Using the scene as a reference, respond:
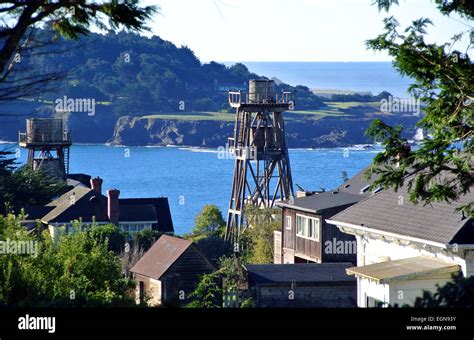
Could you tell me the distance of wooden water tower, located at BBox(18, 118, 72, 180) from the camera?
76688 mm

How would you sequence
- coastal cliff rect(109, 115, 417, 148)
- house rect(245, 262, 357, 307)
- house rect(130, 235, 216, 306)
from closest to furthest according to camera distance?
house rect(245, 262, 357, 307)
house rect(130, 235, 216, 306)
coastal cliff rect(109, 115, 417, 148)

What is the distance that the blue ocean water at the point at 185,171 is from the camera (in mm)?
121550

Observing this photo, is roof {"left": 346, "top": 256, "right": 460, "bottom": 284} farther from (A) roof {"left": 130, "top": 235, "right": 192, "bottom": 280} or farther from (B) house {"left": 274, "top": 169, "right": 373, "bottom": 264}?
(B) house {"left": 274, "top": 169, "right": 373, "bottom": 264}

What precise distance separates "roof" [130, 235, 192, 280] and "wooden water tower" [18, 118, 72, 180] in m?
37.8

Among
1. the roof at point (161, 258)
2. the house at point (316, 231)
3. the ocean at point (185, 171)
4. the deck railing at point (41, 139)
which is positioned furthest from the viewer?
the ocean at point (185, 171)

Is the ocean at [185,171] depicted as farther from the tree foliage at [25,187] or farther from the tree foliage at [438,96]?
the tree foliage at [438,96]

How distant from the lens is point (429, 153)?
17844mm

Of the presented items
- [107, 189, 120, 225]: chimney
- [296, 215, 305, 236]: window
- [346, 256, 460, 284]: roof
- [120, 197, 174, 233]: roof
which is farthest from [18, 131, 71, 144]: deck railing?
[346, 256, 460, 284]: roof

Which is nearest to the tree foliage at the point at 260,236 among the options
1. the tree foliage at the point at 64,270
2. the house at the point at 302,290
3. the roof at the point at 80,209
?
the roof at the point at 80,209

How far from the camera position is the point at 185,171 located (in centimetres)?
16300

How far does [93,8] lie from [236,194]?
2198 inches

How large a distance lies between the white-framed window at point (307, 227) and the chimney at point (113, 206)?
16.3m

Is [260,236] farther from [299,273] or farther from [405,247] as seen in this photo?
[405,247]

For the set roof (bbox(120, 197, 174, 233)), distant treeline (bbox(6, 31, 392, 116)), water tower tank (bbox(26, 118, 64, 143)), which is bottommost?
roof (bbox(120, 197, 174, 233))
